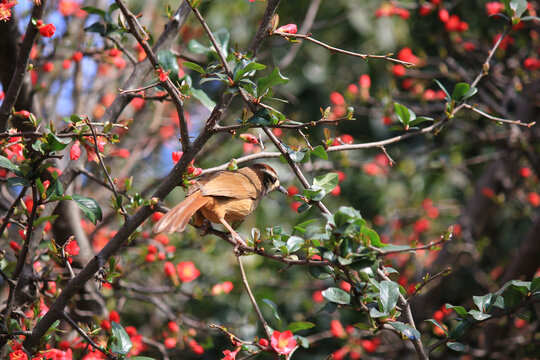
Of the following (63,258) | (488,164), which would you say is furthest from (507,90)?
(63,258)

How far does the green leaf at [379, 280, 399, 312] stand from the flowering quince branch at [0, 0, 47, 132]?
172 cm

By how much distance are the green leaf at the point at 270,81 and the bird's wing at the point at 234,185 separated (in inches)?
38.1

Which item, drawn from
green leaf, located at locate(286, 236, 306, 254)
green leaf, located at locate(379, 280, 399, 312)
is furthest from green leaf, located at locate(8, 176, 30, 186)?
green leaf, located at locate(379, 280, 399, 312)

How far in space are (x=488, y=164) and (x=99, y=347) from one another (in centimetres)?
412

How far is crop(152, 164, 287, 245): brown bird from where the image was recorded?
2713 mm

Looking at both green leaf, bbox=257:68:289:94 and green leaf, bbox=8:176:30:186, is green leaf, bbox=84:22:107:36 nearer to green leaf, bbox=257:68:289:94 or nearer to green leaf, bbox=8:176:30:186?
green leaf, bbox=8:176:30:186

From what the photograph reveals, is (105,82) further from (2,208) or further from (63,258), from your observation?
(63,258)

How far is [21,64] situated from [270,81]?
1.14 metres

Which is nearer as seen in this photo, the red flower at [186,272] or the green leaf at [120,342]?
the green leaf at [120,342]

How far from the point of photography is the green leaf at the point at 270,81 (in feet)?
6.20

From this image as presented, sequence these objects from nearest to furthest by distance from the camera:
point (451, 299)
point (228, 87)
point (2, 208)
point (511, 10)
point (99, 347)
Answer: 1. point (228, 87)
2. point (99, 347)
3. point (511, 10)
4. point (2, 208)
5. point (451, 299)

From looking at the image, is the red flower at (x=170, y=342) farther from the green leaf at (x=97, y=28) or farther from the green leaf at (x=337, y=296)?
the green leaf at (x=97, y=28)

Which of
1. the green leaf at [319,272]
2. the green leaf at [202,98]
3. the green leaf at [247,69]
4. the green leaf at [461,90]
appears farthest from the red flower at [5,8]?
the green leaf at [461,90]

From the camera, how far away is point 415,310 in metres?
4.45
